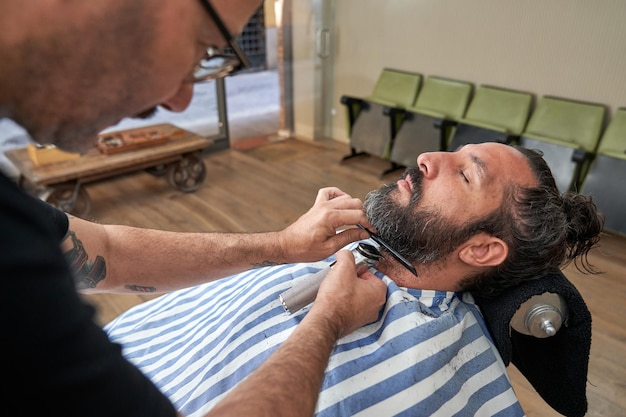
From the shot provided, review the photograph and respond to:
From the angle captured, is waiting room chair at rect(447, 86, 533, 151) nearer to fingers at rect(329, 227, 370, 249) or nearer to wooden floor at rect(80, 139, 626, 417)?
wooden floor at rect(80, 139, 626, 417)

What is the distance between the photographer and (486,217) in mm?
1181

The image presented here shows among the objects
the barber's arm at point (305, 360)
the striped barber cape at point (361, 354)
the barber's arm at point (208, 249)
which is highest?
the barber's arm at point (305, 360)

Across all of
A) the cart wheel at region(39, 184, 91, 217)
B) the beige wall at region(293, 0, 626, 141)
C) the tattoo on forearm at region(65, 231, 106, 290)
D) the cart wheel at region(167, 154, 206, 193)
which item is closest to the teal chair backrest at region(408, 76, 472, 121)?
the beige wall at region(293, 0, 626, 141)

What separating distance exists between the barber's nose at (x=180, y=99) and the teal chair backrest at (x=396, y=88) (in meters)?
3.60

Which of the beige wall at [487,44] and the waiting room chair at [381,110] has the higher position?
the beige wall at [487,44]

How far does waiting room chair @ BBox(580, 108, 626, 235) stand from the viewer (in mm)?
2924

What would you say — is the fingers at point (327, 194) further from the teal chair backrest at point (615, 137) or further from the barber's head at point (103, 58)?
the teal chair backrest at point (615, 137)

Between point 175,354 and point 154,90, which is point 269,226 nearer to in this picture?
point 175,354

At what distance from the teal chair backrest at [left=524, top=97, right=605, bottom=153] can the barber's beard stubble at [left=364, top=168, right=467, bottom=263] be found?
2.47 meters

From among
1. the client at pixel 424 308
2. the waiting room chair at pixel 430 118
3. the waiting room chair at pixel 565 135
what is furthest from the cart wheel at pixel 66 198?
the waiting room chair at pixel 565 135

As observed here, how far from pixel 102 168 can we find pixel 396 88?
8.12ft

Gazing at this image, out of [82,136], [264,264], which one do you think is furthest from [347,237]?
[82,136]

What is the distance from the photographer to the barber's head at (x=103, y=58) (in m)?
0.49

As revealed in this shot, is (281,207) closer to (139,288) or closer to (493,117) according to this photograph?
(493,117)
